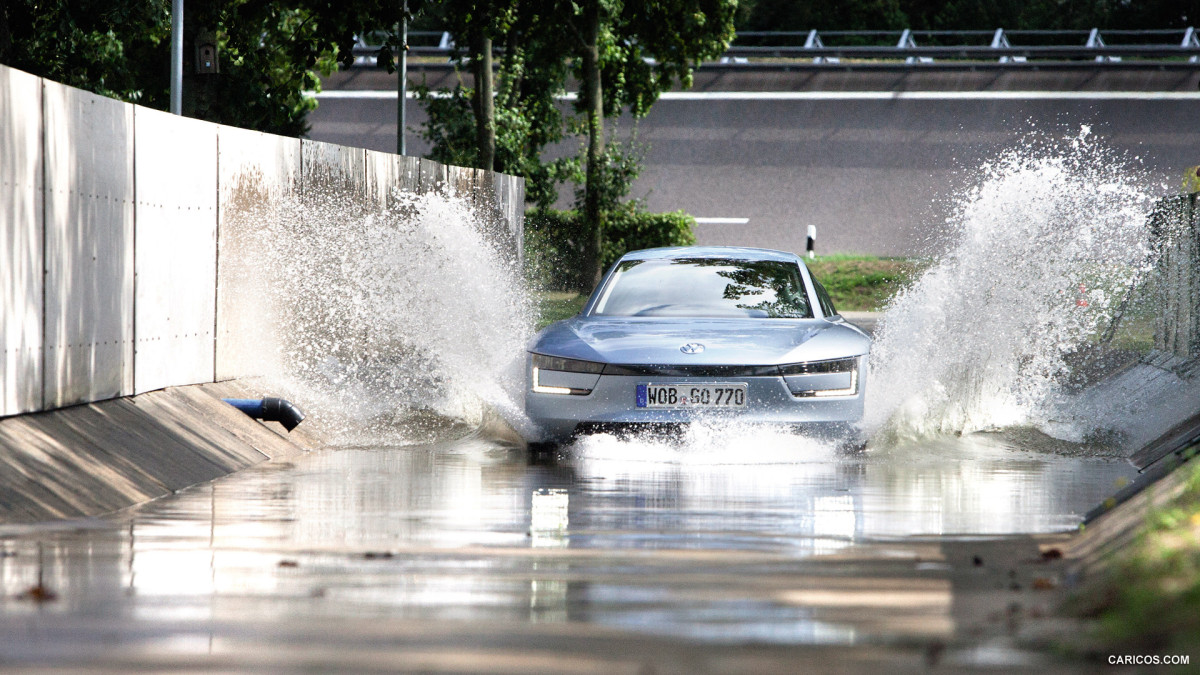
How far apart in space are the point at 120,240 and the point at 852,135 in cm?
3629

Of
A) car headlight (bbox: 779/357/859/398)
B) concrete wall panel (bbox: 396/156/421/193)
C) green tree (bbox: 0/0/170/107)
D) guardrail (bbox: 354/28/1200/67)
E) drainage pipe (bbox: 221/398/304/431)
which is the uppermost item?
guardrail (bbox: 354/28/1200/67)

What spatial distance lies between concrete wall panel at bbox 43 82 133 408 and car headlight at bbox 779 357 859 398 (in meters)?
3.82

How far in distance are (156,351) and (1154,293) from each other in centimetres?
917

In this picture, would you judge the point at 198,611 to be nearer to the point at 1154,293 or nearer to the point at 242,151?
the point at 242,151

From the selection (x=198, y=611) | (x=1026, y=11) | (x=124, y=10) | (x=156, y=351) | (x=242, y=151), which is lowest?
(x=198, y=611)

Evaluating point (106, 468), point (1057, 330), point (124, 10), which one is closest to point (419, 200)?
point (124, 10)

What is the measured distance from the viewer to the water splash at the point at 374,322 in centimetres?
1247

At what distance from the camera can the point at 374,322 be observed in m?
14.9

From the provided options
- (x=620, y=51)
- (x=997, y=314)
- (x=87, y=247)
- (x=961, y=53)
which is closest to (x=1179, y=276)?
(x=997, y=314)

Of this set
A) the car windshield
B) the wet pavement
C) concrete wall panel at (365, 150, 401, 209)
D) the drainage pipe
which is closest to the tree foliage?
concrete wall panel at (365, 150, 401, 209)

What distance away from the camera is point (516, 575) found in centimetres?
586

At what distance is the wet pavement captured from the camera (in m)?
4.58

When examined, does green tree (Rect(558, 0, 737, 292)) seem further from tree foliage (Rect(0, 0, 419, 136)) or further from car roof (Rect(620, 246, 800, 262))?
car roof (Rect(620, 246, 800, 262))

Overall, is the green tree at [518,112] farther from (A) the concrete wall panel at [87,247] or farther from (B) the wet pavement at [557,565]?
(B) the wet pavement at [557,565]
